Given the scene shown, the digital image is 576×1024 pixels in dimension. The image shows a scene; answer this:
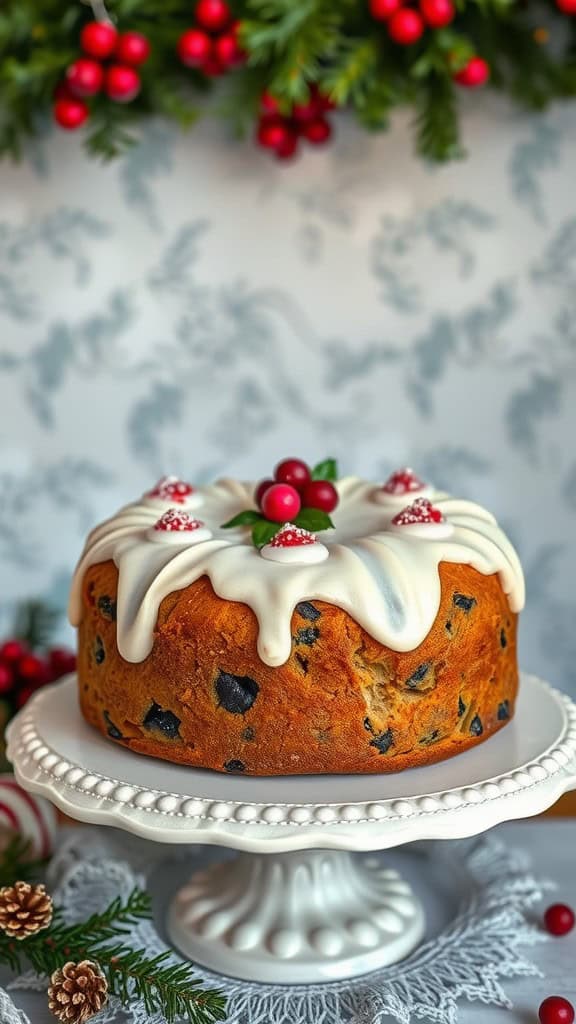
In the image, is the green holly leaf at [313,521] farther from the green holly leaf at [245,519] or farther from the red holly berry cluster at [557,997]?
the red holly berry cluster at [557,997]

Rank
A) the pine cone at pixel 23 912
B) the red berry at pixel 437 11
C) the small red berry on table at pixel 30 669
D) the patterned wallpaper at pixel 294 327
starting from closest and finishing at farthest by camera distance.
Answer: the pine cone at pixel 23 912
the red berry at pixel 437 11
the small red berry on table at pixel 30 669
the patterned wallpaper at pixel 294 327

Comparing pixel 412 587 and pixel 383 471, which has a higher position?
pixel 412 587

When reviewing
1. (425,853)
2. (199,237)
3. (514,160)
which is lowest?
(425,853)

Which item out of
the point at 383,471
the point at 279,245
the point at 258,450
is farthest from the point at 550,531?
the point at 279,245

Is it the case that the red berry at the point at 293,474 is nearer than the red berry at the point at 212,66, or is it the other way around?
the red berry at the point at 293,474

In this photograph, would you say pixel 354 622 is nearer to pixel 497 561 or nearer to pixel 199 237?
pixel 497 561

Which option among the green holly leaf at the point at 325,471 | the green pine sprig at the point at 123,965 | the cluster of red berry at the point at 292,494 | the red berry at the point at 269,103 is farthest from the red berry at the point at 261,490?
the red berry at the point at 269,103

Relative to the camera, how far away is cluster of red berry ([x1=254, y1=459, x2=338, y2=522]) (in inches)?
51.6

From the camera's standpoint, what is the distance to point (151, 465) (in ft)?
7.22

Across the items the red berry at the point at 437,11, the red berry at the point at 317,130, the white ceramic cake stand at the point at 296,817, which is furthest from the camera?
the red berry at the point at 317,130

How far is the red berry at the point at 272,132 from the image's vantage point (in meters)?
1.89

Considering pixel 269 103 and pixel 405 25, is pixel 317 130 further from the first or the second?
pixel 405 25

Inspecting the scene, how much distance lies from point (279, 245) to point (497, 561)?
3.24 ft

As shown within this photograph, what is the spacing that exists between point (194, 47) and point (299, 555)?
0.97 metres
